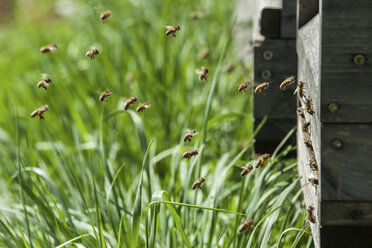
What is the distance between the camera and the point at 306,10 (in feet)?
5.82

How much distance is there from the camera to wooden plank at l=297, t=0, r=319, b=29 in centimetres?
175

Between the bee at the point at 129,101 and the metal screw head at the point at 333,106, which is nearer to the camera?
the metal screw head at the point at 333,106

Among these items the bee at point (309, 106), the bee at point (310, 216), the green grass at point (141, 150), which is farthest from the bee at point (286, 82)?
the bee at point (310, 216)

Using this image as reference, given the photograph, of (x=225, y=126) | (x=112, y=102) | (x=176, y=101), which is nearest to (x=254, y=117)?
(x=225, y=126)

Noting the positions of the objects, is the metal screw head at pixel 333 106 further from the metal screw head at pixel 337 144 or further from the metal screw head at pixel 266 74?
the metal screw head at pixel 266 74

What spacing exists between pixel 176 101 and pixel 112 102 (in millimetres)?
361

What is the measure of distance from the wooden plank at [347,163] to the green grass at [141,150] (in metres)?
0.23

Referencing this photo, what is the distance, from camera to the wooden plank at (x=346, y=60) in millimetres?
1395

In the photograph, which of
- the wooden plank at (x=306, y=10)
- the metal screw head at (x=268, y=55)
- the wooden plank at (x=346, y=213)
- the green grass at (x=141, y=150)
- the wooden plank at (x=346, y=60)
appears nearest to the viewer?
the wooden plank at (x=346, y=60)

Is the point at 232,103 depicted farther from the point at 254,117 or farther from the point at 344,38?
the point at 344,38

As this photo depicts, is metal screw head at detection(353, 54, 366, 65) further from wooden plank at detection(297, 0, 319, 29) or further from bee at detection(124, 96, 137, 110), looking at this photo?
bee at detection(124, 96, 137, 110)

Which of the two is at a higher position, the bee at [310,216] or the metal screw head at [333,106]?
the metal screw head at [333,106]

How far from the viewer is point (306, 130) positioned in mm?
1692

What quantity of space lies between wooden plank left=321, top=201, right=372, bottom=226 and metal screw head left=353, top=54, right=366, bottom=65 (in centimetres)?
39
